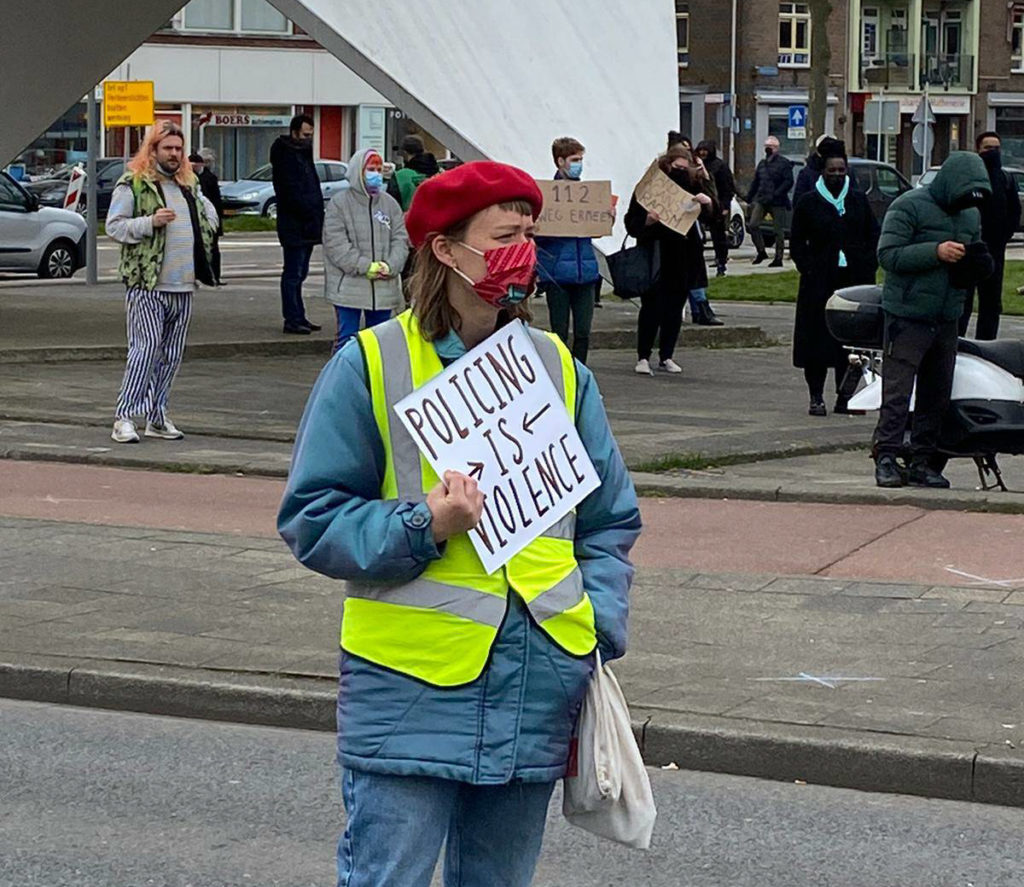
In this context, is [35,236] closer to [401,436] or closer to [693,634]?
[693,634]

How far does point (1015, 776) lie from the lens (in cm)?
637

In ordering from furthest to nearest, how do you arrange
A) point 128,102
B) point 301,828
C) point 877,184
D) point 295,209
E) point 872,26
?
point 872,26 → point 877,184 → point 128,102 → point 295,209 → point 301,828

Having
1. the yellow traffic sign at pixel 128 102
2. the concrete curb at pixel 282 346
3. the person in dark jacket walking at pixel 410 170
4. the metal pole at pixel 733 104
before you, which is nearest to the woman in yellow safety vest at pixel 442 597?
the concrete curb at pixel 282 346

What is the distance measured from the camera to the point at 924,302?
36.9ft

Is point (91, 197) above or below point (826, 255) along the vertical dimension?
above

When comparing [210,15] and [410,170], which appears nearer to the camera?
[410,170]

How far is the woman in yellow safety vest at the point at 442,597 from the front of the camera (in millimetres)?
3592

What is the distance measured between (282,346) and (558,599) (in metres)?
15.2

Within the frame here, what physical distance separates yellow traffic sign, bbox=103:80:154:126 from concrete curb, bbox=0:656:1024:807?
23.3 metres

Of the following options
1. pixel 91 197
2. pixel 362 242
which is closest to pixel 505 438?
pixel 362 242

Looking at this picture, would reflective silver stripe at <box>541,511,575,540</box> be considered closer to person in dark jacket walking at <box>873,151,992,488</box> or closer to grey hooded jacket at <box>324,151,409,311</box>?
person in dark jacket walking at <box>873,151,992,488</box>

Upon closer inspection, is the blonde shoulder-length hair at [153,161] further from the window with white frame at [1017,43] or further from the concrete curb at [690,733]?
the window with white frame at [1017,43]

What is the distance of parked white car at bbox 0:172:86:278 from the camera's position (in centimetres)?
2827

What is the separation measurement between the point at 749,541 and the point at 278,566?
2.33 m
